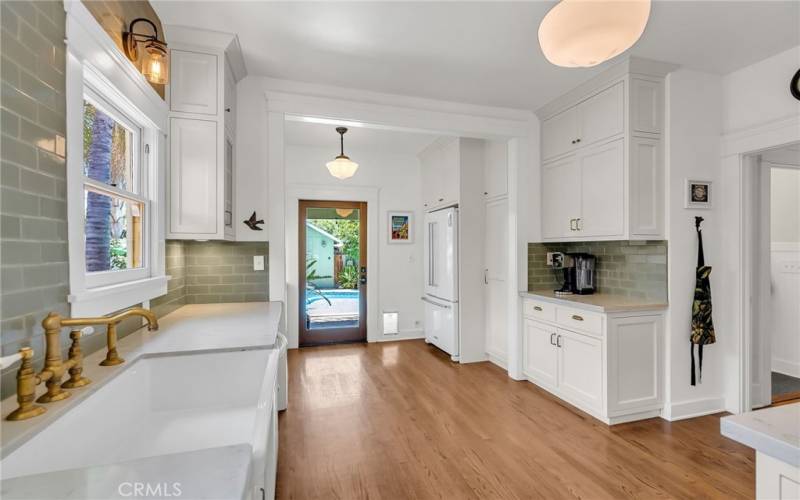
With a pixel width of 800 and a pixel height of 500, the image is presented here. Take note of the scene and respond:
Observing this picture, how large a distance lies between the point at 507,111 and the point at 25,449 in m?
3.84

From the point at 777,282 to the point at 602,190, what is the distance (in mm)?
2378

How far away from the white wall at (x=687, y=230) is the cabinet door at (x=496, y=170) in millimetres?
1442

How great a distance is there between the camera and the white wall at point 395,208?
17.0ft

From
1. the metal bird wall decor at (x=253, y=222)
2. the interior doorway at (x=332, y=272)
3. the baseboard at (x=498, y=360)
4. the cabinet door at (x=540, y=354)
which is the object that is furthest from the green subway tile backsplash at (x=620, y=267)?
the metal bird wall decor at (x=253, y=222)

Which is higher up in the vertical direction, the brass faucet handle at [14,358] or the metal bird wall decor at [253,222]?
the metal bird wall decor at [253,222]

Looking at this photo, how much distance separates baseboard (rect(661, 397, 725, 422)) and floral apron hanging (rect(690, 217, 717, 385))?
6.9 inches

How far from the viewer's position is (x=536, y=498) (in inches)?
75.1

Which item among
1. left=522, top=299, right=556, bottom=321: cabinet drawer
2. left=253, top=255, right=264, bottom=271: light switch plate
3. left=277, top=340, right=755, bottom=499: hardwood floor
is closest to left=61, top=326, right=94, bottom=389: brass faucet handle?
left=277, top=340, right=755, bottom=499: hardwood floor

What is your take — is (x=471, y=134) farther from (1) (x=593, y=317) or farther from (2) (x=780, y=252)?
(2) (x=780, y=252)

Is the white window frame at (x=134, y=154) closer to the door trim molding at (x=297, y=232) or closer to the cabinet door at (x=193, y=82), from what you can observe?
the cabinet door at (x=193, y=82)

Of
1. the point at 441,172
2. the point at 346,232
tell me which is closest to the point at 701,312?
the point at 441,172

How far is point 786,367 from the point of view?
11.7ft

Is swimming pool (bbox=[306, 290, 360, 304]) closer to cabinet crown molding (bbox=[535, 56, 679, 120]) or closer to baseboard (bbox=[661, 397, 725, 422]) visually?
cabinet crown molding (bbox=[535, 56, 679, 120])

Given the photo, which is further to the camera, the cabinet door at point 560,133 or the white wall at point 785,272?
the white wall at point 785,272
